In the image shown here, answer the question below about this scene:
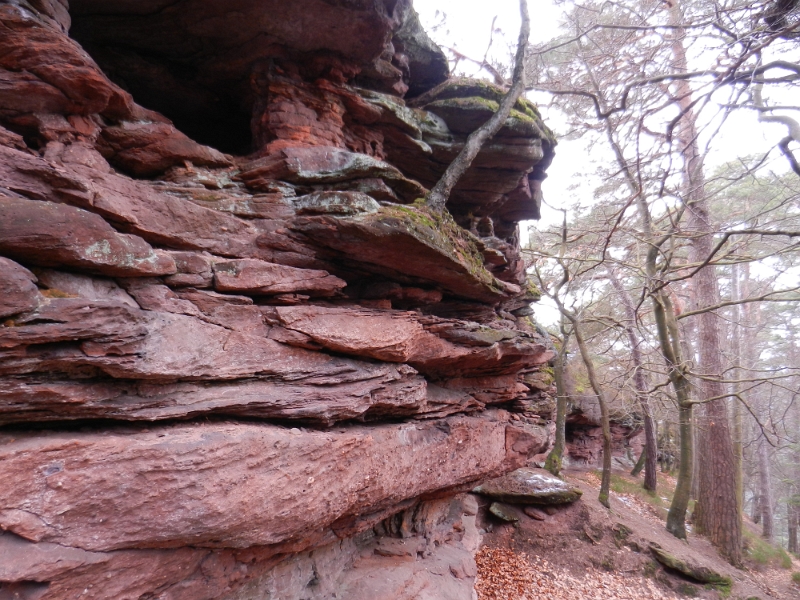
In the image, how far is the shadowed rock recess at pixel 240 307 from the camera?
2844 millimetres

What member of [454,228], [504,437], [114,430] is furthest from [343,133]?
[504,437]

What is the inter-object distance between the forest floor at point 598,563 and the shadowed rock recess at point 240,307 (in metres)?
2.16

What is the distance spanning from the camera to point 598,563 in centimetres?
873

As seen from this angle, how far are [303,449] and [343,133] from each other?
14.6 ft

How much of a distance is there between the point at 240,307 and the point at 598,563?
32.6 ft

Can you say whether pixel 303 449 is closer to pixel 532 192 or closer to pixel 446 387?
pixel 446 387

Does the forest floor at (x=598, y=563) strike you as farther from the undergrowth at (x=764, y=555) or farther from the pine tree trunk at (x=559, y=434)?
the pine tree trunk at (x=559, y=434)

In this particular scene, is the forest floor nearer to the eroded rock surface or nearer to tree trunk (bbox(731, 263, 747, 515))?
A: the eroded rock surface

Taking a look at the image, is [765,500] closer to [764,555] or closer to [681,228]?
[764,555]

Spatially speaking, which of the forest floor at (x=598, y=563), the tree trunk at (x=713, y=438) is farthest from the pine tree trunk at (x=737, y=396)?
the forest floor at (x=598, y=563)

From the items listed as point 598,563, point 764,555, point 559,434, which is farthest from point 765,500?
point 598,563

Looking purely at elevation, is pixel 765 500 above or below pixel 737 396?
below

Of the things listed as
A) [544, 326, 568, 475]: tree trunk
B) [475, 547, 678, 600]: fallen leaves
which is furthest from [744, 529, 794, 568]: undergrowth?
[544, 326, 568, 475]: tree trunk

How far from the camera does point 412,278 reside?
544cm
